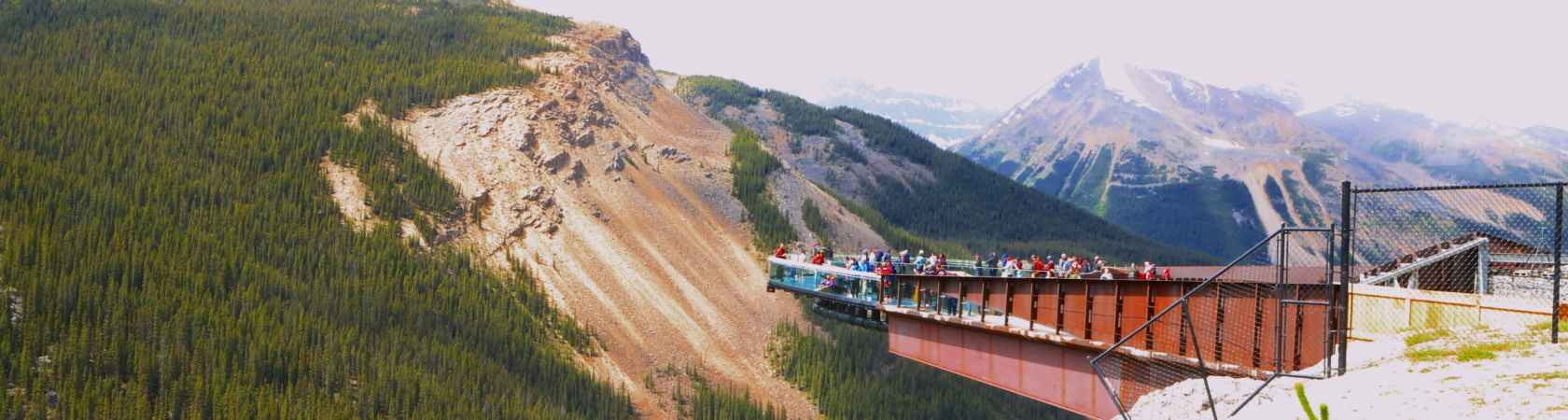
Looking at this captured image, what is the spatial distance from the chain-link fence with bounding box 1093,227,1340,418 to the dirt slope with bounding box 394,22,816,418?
4144cm

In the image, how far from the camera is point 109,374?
47.4 meters

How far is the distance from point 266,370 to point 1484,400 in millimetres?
49778

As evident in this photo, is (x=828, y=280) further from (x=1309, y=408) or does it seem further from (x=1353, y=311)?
(x=1309, y=408)

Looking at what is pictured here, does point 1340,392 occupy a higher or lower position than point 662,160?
lower

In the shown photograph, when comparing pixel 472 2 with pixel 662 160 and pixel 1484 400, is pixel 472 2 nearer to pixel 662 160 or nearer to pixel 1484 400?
pixel 662 160

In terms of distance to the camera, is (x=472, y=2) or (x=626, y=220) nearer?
(x=626, y=220)

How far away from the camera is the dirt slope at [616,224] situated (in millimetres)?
67438

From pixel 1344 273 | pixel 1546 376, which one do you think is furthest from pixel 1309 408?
pixel 1344 273

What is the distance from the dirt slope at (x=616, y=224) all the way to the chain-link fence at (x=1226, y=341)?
1631 inches

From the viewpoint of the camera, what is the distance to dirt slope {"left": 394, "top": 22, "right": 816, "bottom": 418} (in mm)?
67438

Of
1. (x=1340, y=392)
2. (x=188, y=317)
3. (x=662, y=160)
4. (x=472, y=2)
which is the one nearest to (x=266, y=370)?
(x=188, y=317)

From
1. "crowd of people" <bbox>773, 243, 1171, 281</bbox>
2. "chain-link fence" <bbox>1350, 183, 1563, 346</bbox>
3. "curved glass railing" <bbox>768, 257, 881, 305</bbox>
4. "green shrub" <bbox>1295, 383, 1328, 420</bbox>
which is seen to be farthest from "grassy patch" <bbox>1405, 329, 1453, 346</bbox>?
"curved glass railing" <bbox>768, 257, 881, 305</bbox>

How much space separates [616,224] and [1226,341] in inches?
2293

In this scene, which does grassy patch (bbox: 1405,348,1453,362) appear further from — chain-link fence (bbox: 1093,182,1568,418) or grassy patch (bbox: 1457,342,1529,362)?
grassy patch (bbox: 1457,342,1529,362)
